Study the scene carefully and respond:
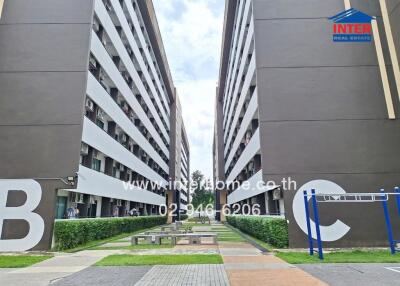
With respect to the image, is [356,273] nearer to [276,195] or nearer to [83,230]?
[276,195]

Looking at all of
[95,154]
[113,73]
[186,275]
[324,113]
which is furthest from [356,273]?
[113,73]

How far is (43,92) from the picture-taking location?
55.4 ft

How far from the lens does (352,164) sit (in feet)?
52.7

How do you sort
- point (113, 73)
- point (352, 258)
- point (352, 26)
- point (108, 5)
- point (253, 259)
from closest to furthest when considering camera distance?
point (352, 258) < point (253, 259) < point (352, 26) < point (108, 5) < point (113, 73)

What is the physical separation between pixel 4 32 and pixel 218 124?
4278 centimetres

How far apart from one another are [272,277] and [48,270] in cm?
702

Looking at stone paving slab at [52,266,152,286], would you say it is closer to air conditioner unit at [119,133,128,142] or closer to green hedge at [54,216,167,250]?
green hedge at [54,216,167,250]

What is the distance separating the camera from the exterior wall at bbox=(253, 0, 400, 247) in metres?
15.6

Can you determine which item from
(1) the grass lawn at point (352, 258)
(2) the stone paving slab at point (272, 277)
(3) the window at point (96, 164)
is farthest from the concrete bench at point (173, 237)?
(3) the window at point (96, 164)

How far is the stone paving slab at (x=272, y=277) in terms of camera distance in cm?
768

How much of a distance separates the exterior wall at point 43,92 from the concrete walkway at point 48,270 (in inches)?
133

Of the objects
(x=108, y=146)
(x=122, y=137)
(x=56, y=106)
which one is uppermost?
(x=122, y=137)

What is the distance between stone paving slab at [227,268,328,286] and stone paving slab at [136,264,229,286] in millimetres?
329

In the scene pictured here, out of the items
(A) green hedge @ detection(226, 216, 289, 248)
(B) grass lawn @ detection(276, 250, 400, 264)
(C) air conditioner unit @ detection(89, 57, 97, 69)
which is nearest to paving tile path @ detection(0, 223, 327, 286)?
(B) grass lawn @ detection(276, 250, 400, 264)
